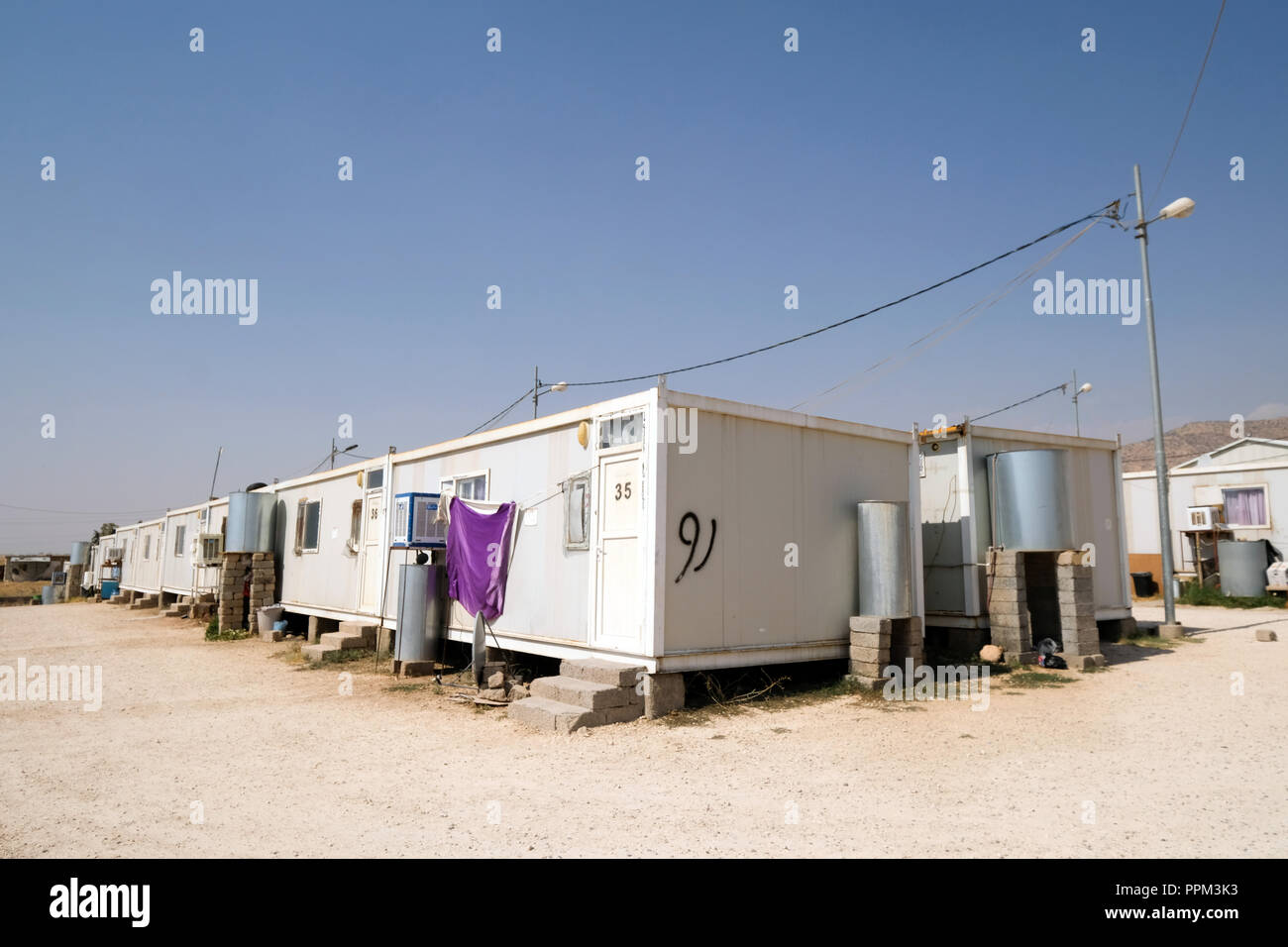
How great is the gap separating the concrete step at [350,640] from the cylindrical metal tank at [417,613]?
1.96 m

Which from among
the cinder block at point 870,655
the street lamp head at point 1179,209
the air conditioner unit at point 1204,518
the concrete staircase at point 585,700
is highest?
the street lamp head at point 1179,209

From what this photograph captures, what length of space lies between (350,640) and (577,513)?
604 centimetres

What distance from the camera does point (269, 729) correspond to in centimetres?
791

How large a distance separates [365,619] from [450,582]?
389 cm

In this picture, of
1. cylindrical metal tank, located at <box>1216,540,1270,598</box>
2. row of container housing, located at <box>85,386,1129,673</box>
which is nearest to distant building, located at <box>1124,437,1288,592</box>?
cylindrical metal tank, located at <box>1216,540,1270,598</box>

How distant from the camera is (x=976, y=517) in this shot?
1194 centimetres

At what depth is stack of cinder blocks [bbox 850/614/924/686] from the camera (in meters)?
9.10

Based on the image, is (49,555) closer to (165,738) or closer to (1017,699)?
(165,738)

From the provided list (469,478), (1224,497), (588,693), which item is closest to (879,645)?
(588,693)

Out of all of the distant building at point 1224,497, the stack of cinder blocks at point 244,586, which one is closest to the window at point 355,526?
the stack of cinder blocks at point 244,586

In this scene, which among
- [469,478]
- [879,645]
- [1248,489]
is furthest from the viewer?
[1248,489]

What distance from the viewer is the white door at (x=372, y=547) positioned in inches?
546

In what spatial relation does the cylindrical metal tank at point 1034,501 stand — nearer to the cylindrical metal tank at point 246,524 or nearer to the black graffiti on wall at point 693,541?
the black graffiti on wall at point 693,541

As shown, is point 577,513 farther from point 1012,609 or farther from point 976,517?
point 976,517
